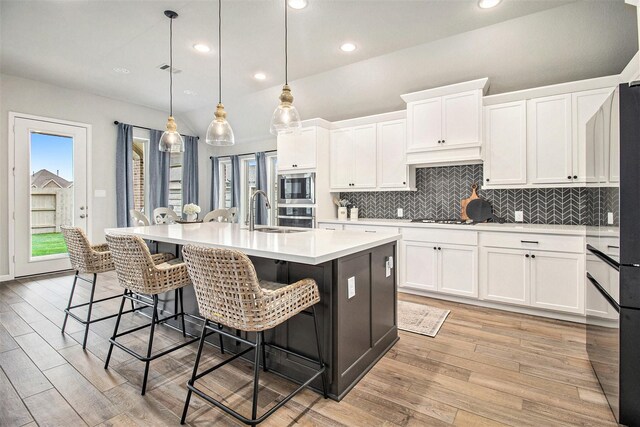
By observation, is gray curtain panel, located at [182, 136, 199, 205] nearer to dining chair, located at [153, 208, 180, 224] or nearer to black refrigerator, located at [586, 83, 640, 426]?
dining chair, located at [153, 208, 180, 224]

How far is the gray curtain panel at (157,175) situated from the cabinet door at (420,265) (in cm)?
485

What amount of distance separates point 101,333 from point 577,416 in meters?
3.56

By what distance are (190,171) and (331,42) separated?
180 inches

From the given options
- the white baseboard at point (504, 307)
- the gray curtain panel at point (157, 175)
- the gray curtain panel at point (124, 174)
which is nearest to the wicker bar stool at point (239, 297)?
the white baseboard at point (504, 307)

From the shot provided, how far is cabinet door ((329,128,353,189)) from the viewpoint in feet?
15.3

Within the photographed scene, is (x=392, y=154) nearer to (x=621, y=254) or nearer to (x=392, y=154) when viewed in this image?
(x=392, y=154)

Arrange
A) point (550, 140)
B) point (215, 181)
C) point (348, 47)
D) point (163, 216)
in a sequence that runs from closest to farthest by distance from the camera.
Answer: point (550, 140) < point (348, 47) < point (163, 216) < point (215, 181)

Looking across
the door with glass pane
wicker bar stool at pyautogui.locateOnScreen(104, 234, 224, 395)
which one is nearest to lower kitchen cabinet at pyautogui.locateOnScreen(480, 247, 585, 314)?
wicker bar stool at pyautogui.locateOnScreen(104, 234, 224, 395)

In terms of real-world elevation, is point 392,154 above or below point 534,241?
above

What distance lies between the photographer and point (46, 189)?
5.02 meters

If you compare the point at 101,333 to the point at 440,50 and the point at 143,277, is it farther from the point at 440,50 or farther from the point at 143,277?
the point at 440,50

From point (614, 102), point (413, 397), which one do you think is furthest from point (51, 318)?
point (614, 102)

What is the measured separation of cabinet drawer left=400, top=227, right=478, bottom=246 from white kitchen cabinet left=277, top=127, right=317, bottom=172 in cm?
168

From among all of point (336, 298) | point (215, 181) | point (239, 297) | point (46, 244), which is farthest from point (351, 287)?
point (215, 181)
